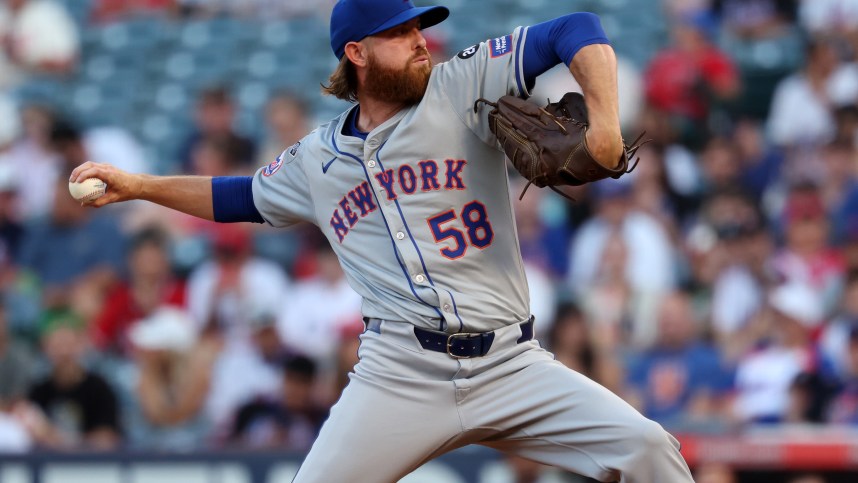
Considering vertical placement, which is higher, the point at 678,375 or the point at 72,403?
the point at 72,403

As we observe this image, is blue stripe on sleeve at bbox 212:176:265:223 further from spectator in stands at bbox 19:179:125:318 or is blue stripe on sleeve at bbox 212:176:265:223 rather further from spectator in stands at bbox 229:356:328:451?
spectator in stands at bbox 19:179:125:318

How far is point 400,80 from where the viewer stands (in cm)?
388

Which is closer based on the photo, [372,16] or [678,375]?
[372,16]

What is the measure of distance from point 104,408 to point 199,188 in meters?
3.54

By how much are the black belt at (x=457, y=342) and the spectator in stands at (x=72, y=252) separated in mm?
4853

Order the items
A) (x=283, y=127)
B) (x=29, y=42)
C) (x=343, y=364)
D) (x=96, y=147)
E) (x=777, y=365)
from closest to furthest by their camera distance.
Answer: (x=777, y=365) → (x=343, y=364) → (x=283, y=127) → (x=96, y=147) → (x=29, y=42)

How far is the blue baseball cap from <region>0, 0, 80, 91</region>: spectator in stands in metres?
7.30

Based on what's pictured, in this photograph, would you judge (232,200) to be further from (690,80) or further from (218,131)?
(690,80)

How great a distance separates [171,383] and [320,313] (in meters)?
0.96

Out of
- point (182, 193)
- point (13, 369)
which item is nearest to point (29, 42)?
point (13, 369)

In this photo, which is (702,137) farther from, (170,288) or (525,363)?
(525,363)

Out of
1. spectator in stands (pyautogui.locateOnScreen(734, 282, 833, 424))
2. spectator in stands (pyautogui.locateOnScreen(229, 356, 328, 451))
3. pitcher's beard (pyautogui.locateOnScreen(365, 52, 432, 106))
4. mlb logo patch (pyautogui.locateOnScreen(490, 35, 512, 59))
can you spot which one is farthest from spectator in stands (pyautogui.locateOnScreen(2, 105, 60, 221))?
mlb logo patch (pyautogui.locateOnScreen(490, 35, 512, 59))

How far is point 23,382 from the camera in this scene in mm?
7684

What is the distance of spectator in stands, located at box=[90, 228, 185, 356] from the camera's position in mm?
8086
